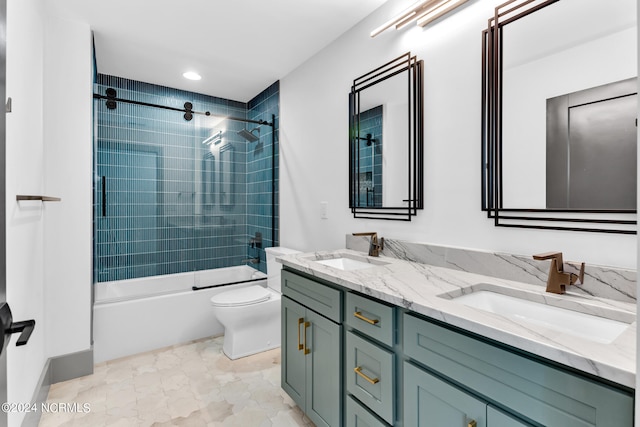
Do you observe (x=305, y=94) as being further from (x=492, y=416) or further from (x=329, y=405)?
(x=492, y=416)

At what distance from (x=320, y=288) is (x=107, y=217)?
2.33m

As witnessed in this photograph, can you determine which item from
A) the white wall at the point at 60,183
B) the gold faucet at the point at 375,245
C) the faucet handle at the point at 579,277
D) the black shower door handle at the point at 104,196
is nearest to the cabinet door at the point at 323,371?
the gold faucet at the point at 375,245

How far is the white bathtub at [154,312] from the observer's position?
2490 mm

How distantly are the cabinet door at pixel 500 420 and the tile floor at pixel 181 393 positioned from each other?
3.82 feet

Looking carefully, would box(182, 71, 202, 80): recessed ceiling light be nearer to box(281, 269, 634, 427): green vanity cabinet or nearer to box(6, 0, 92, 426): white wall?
box(6, 0, 92, 426): white wall

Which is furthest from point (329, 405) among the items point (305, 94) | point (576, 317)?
point (305, 94)

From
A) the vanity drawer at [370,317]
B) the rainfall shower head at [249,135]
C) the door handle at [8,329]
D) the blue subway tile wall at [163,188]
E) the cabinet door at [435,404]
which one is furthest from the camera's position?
the rainfall shower head at [249,135]

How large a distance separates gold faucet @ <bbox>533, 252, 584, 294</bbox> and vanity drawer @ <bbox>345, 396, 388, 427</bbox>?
0.79 m

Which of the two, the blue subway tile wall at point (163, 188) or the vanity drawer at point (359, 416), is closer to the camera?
the vanity drawer at point (359, 416)

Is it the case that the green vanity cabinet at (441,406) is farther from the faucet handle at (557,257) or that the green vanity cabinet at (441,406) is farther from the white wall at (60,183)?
the white wall at (60,183)

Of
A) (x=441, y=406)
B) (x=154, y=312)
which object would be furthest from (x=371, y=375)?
(x=154, y=312)

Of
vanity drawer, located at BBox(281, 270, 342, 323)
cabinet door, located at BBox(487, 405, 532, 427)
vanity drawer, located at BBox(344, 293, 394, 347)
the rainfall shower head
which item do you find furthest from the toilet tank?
cabinet door, located at BBox(487, 405, 532, 427)

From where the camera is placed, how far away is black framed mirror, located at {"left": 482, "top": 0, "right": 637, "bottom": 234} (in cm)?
109

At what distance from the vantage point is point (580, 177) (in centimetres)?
118
